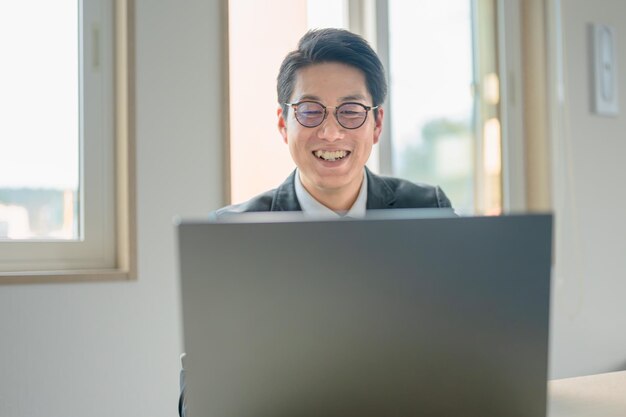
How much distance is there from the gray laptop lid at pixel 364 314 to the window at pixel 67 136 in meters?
1.49

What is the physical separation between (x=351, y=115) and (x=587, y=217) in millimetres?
2258

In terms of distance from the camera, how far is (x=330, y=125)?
5.64 feet

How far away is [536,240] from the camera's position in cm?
79

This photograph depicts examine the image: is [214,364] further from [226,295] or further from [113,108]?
[113,108]

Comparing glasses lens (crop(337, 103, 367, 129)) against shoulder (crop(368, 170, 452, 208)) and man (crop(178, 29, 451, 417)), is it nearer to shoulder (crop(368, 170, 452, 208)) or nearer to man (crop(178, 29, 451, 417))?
man (crop(178, 29, 451, 417))

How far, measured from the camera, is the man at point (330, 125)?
1.72 metres

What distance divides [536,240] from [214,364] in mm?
399

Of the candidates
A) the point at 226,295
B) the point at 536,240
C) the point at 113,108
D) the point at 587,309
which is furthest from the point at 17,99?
the point at 587,309

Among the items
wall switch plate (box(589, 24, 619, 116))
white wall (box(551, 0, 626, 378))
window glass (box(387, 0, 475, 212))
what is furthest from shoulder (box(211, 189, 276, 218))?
wall switch plate (box(589, 24, 619, 116))

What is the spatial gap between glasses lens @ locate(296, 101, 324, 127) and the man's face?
0.04 feet

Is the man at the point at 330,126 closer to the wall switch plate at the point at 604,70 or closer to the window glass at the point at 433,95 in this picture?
the window glass at the point at 433,95

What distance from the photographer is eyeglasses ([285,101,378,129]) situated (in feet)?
5.65

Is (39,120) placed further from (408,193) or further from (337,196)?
(408,193)

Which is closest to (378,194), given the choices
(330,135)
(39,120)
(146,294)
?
(330,135)
